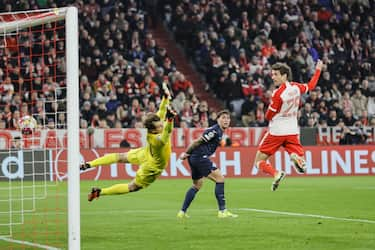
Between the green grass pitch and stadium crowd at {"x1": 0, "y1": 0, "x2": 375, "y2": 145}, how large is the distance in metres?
4.85

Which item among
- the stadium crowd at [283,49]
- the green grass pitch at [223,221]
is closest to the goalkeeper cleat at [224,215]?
the green grass pitch at [223,221]

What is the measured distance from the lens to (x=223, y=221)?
A: 14938 mm

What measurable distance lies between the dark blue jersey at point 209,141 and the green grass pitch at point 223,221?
1.09 metres

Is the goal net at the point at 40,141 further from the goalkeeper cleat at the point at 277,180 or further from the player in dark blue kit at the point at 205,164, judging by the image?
the goalkeeper cleat at the point at 277,180

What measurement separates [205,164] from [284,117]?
1817 mm

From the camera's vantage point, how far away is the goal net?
403 inches

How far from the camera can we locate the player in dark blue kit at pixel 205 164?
15.8 meters

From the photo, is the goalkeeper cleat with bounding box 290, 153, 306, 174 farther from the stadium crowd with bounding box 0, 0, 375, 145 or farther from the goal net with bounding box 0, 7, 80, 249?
the stadium crowd with bounding box 0, 0, 375, 145

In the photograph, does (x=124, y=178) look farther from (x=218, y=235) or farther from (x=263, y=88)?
(x=218, y=235)

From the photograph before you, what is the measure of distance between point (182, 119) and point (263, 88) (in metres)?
3.69

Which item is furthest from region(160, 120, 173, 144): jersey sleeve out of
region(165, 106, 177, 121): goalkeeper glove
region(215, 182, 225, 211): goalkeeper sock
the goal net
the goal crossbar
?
region(215, 182, 225, 211): goalkeeper sock

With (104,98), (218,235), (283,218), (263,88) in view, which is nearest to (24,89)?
(104,98)

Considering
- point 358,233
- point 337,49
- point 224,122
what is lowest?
point 358,233

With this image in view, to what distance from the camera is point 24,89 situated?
1116 inches
